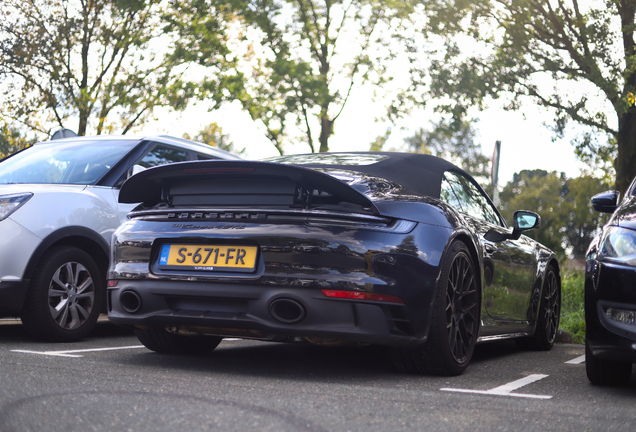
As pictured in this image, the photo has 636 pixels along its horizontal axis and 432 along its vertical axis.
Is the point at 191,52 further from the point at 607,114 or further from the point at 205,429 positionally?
the point at 205,429

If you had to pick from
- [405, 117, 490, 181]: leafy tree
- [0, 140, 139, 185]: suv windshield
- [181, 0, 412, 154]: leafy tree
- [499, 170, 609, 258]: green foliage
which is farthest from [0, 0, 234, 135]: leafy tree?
[405, 117, 490, 181]: leafy tree

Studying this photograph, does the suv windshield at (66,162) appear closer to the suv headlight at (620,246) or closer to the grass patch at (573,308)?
the suv headlight at (620,246)

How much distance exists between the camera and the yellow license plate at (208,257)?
3893mm

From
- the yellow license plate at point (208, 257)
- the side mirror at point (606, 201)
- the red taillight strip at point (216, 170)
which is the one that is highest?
the red taillight strip at point (216, 170)

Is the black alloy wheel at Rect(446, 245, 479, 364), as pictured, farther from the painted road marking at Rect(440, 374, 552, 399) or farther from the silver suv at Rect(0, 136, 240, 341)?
the silver suv at Rect(0, 136, 240, 341)

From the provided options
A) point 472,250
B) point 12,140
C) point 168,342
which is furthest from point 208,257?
point 12,140

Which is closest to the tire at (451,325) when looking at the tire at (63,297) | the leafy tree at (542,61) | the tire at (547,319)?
the tire at (547,319)

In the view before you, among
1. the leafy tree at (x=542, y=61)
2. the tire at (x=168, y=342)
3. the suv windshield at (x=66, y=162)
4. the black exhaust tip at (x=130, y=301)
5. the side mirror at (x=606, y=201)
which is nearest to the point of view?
the black exhaust tip at (x=130, y=301)

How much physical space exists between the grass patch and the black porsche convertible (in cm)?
378

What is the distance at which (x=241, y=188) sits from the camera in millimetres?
4125

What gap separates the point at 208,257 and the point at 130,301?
0.57m

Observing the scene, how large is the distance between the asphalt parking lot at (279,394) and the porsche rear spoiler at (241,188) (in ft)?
3.06

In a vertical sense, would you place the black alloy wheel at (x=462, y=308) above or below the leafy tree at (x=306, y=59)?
below

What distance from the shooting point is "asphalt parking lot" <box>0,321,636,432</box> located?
9.21ft
